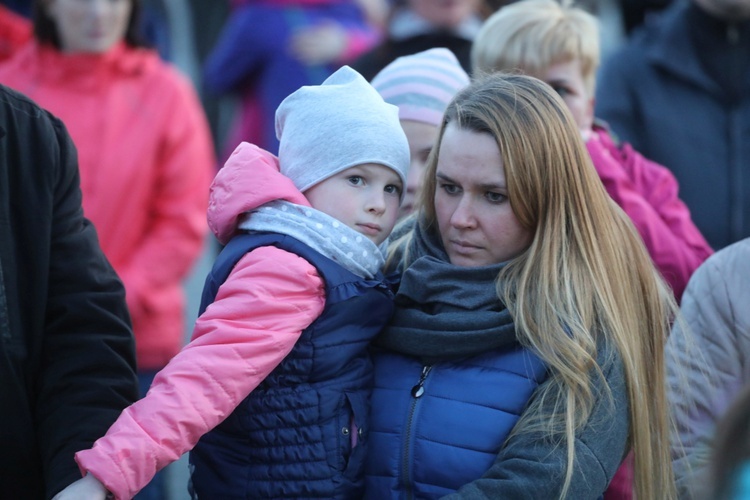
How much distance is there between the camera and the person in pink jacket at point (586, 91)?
10.9ft

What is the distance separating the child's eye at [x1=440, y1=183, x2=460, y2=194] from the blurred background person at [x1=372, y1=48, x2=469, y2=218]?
0.61 m

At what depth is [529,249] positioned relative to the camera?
2664 millimetres

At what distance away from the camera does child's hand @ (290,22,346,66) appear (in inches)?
226

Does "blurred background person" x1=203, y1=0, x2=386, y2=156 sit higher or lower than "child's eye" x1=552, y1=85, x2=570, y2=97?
lower

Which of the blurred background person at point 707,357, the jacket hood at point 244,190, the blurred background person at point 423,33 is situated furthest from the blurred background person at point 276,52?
the blurred background person at point 707,357

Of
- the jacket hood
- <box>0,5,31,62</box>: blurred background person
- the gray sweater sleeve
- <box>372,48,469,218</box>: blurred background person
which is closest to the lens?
the gray sweater sleeve

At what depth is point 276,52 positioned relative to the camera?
583 centimetres

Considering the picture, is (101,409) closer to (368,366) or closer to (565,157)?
(368,366)

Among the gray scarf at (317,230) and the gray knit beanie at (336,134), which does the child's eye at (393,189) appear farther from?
the gray scarf at (317,230)

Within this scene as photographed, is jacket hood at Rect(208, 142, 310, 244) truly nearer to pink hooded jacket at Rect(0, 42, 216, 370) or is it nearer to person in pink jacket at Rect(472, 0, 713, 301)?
person in pink jacket at Rect(472, 0, 713, 301)

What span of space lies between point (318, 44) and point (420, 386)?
345 cm

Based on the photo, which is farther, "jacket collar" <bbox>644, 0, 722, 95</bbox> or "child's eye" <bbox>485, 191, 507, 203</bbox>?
"jacket collar" <bbox>644, 0, 722, 95</bbox>

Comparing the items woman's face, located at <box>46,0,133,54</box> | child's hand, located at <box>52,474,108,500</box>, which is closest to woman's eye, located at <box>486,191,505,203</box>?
child's hand, located at <box>52,474,108,500</box>

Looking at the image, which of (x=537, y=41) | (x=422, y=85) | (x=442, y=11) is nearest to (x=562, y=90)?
(x=537, y=41)
